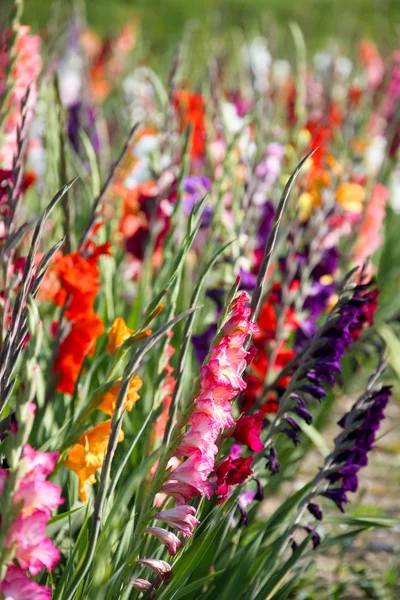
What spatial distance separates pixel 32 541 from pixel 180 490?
244mm

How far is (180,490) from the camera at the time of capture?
0.92m

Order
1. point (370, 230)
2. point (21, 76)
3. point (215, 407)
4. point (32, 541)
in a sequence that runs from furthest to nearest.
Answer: point (370, 230)
point (21, 76)
point (215, 407)
point (32, 541)

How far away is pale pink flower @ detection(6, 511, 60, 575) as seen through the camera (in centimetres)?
71

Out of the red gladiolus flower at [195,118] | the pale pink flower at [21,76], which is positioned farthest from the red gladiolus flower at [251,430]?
the red gladiolus flower at [195,118]

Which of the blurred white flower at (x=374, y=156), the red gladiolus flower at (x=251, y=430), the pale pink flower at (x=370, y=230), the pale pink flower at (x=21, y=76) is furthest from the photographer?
the blurred white flower at (x=374, y=156)

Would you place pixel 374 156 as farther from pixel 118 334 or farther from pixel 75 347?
pixel 118 334

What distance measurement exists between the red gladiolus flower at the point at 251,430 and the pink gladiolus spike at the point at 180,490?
11 centimetres

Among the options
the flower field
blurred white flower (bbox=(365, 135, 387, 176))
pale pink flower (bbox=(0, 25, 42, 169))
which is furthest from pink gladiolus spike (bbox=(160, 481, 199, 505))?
blurred white flower (bbox=(365, 135, 387, 176))

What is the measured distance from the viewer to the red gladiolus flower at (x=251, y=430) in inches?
38.6

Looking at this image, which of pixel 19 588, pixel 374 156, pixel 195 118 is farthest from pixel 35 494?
pixel 374 156

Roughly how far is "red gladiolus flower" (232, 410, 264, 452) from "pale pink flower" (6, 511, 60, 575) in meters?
0.33

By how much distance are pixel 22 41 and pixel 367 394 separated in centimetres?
111

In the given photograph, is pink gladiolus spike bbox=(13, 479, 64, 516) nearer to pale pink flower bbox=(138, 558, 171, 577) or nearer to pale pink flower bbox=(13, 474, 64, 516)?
pale pink flower bbox=(13, 474, 64, 516)

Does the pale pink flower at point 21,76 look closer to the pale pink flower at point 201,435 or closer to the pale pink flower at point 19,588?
the pale pink flower at point 201,435
